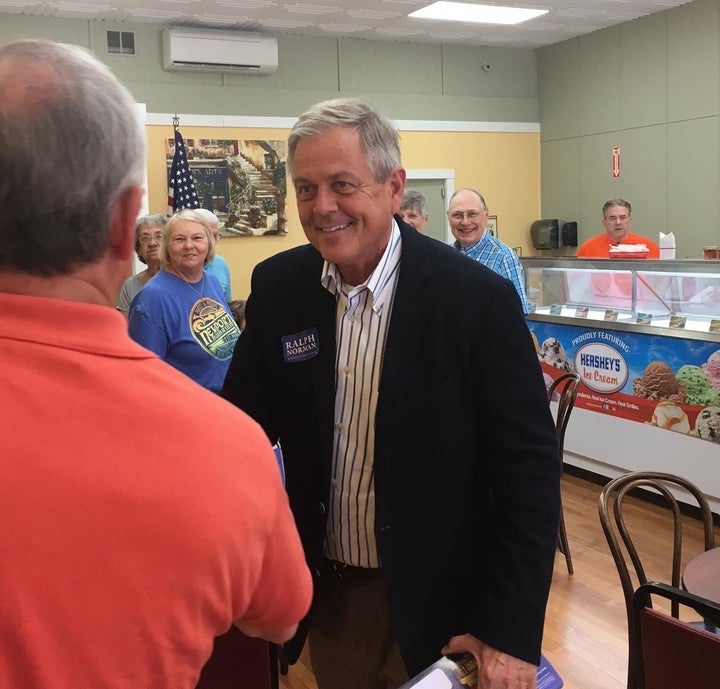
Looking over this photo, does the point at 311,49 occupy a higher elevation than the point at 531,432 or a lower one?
higher

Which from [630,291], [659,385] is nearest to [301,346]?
[659,385]

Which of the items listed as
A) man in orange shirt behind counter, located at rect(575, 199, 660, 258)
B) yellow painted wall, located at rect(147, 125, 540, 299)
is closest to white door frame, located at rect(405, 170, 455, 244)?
yellow painted wall, located at rect(147, 125, 540, 299)

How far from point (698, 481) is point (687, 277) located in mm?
1105

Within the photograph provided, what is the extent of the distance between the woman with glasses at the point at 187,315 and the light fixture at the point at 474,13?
14.4ft

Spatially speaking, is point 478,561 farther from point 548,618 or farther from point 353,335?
point 548,618

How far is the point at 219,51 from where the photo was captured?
696 centimetres

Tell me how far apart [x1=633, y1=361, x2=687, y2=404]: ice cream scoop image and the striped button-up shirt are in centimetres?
308

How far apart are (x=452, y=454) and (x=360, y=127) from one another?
0.64 metres

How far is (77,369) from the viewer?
0.61 metres

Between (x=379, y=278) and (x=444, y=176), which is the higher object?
(x=444, y=176)

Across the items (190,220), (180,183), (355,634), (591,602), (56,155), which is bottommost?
(591,602)

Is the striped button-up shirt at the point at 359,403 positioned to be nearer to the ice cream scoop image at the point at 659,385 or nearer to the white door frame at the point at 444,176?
the ice cream scoop image at the point at 659,385

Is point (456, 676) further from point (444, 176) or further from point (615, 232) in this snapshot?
point (444, 176)

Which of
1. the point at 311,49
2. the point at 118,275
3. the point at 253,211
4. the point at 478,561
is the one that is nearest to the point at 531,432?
the point at 478,561
